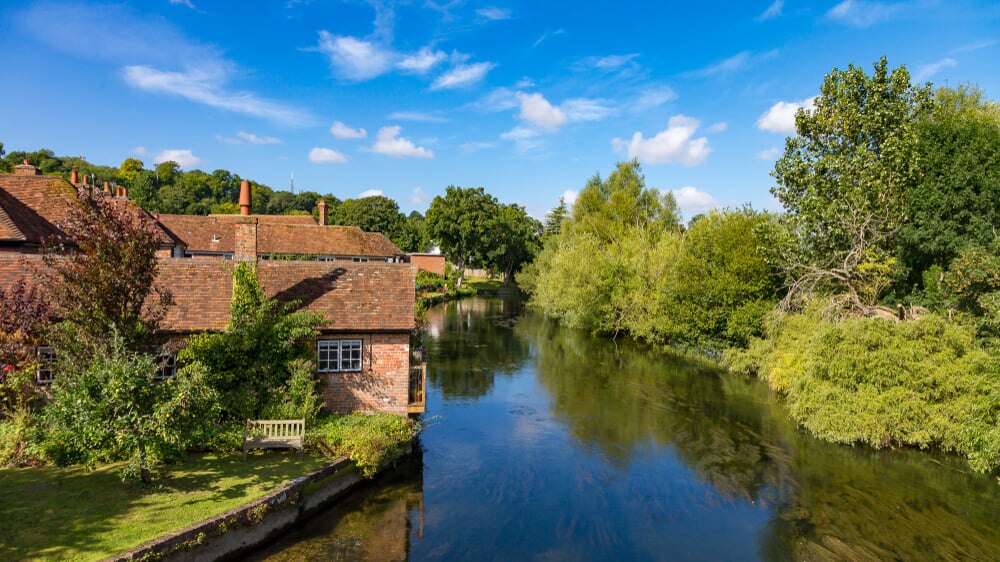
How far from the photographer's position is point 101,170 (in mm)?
149375

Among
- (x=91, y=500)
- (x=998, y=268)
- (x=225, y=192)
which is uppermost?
(x=225, y=192)

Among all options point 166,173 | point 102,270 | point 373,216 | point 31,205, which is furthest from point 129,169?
point 102,270

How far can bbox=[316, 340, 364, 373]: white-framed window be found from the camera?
17.5m

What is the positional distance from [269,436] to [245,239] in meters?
6.92

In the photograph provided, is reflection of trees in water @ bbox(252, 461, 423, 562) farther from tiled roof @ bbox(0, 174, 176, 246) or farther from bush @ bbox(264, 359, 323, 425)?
tiled roof @ bbox(0, 174, 176, 246)

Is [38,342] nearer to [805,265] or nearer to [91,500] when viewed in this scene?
[91,500]

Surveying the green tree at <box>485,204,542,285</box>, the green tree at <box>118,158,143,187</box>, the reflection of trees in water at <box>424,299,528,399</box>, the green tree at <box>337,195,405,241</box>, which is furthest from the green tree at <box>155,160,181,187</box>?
the reflection of trees in water at <box>424,299,528,399</box>

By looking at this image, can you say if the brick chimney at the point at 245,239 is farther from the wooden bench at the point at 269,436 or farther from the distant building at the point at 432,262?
the distant building at the point at 432,262

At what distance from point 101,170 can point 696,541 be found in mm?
182672

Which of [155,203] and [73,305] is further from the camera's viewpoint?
[155,203]

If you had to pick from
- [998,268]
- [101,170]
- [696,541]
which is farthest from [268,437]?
[101,170]

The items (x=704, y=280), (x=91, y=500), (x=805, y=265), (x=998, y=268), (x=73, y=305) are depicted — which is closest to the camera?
(x=91, y=500)

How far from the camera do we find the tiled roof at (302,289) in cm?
1702

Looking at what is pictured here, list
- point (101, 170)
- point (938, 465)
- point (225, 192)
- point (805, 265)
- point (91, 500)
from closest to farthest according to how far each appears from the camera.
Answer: point (91, 500) → point (938, 465) → point (805, 265) → point (101, 170) → point (225, 192)
